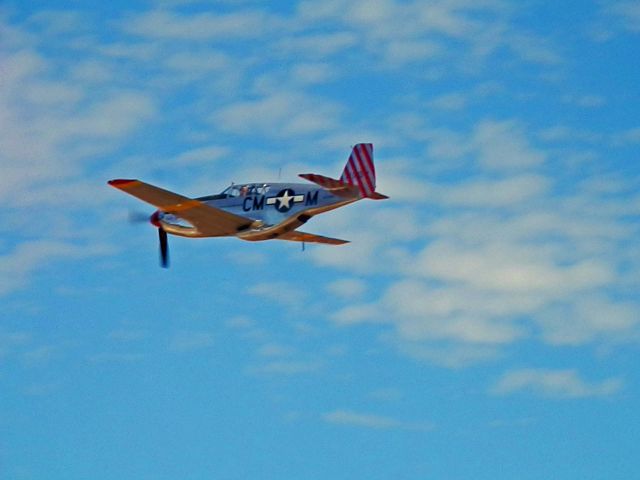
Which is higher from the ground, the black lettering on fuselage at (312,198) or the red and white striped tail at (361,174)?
the red and white striped tail at (361,174)

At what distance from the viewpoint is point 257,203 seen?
69.3 meters

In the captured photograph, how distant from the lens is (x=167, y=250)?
72062 mm

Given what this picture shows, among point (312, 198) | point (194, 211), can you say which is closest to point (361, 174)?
point (312, 198)

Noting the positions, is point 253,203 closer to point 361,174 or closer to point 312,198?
point 312,198

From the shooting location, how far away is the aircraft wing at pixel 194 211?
68.1m

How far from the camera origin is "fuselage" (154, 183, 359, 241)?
6744cm

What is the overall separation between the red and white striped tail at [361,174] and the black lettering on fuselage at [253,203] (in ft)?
13.9

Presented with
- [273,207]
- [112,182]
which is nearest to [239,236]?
[273,207]

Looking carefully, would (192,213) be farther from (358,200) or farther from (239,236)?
(358,200)

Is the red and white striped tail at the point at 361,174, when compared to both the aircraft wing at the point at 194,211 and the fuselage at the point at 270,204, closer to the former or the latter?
the fuselage at the point at 270,204

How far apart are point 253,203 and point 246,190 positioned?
795 mm

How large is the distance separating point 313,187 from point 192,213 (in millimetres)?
5694

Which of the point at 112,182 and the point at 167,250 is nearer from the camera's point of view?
the point at 112,182

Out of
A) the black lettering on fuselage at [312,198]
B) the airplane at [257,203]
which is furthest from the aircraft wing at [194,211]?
the black lettering on fuselage at [312,198]
